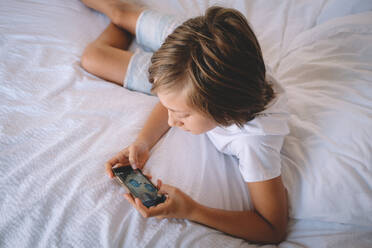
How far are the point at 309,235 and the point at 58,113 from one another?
830 millimetres

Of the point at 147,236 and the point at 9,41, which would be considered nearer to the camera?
the point at 147,236

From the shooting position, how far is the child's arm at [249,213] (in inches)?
23.6

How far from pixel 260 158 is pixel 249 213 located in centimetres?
16

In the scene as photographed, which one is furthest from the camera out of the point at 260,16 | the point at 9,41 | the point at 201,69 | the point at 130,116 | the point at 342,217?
the point at 260,16

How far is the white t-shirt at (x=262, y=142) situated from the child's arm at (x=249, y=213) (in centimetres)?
3

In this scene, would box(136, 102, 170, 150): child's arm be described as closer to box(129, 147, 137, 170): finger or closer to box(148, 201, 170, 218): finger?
box(129, 147, 137, 170): finger

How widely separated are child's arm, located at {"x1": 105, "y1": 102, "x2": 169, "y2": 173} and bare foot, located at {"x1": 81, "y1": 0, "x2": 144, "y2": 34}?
1.57 feet

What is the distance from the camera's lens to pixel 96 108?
81cm

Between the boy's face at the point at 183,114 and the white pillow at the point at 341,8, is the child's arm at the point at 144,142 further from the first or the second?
the white pillow at the point at 341,8

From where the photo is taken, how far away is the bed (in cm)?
57

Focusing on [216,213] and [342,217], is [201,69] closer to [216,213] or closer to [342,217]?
[216,213]

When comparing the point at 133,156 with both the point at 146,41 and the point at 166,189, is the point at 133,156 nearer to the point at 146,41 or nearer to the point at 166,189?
the point at 166,189

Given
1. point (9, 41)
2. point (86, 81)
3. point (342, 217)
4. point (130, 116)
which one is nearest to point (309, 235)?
point (342, 217)

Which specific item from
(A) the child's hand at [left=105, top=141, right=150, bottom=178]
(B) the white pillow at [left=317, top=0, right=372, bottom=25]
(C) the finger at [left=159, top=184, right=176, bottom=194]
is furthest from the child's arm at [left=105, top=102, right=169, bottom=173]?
(B) the white pillow at [left=317, top=0, right=372, bottom=25]
